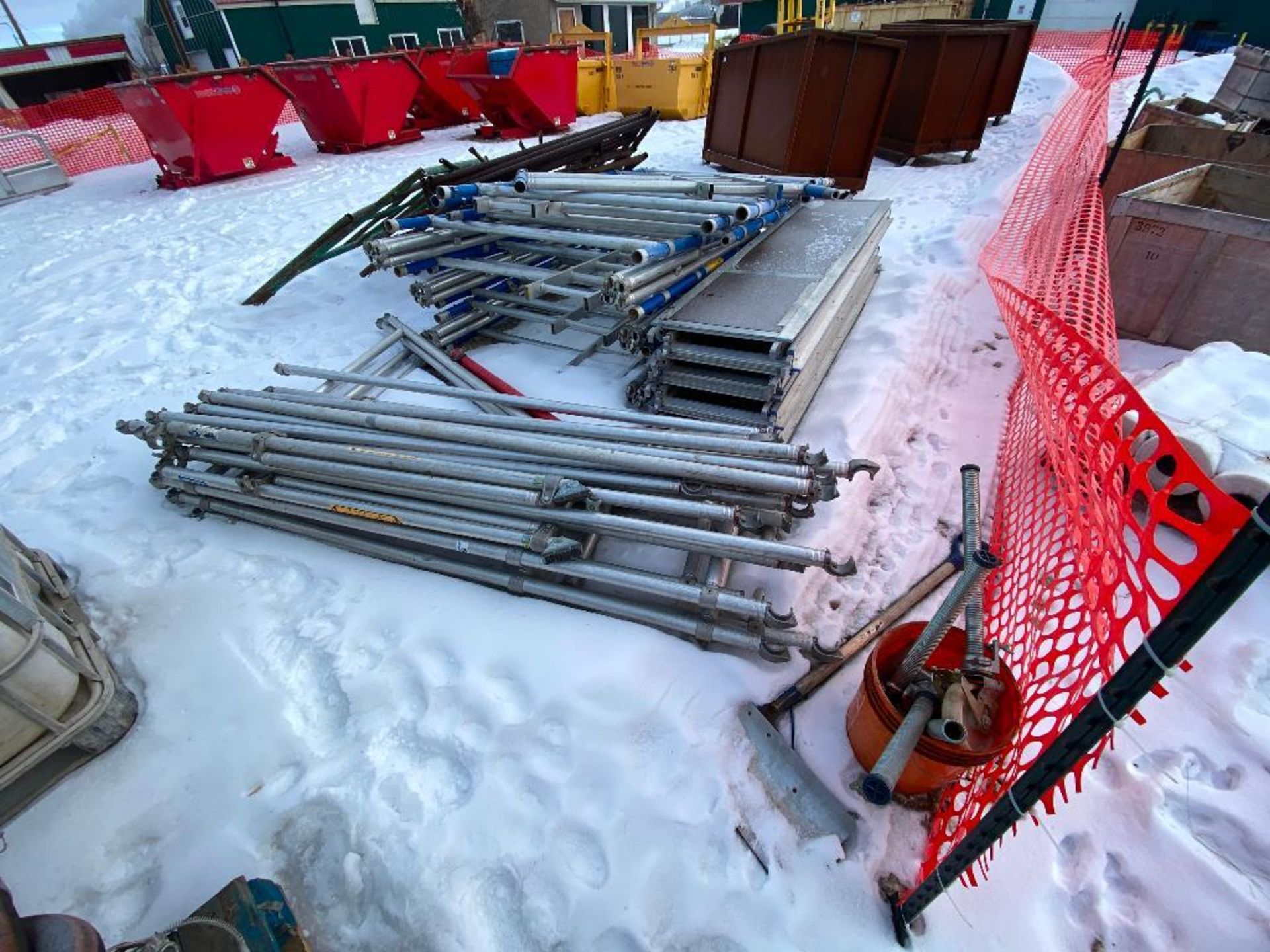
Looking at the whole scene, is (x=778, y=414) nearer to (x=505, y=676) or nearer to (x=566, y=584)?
(x=566, y=584)

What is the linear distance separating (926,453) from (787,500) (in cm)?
191

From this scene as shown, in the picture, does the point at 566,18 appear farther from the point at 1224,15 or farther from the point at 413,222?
the point at 413,222

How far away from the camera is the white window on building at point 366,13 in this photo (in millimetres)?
20794

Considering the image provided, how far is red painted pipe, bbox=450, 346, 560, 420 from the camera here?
474 cm

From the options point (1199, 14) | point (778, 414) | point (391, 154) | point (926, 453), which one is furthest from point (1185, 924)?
point (1199, 14)

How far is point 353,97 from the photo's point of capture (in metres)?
12.3

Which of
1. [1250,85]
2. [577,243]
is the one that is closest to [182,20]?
[577,243]

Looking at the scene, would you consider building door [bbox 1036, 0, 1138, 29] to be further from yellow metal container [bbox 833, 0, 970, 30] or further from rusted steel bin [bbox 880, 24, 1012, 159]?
rusted steel bin [bbox 880, 24, 1012, 159]

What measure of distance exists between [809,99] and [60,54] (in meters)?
26.6

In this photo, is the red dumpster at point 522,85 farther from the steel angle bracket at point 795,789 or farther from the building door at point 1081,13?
the building door at point 1081,13

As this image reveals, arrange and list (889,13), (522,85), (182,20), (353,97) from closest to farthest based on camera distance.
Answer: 1. (353,97)
2. (522,85)
3. (889,13)
4. (182,20)

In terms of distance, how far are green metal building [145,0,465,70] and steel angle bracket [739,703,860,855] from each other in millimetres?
23962

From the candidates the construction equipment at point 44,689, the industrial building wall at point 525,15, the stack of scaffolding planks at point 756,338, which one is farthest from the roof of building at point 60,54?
the stack of scaffolding planks at point 756,338

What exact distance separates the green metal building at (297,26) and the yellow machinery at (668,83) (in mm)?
8995
